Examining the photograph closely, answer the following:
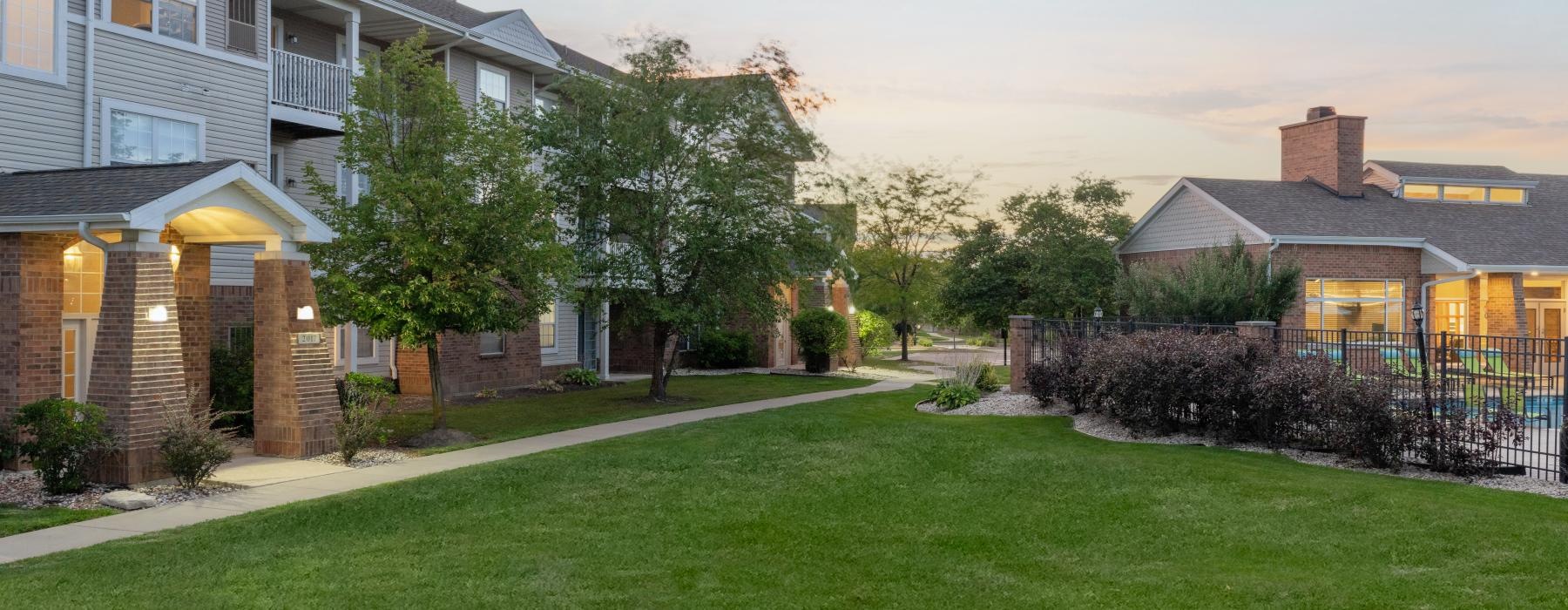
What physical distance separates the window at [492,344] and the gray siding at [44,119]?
9.69 meters

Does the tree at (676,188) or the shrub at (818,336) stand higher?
the tree at (676,188)

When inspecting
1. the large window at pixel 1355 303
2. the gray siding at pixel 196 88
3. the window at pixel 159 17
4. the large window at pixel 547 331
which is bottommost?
the large window at pixel 547 331

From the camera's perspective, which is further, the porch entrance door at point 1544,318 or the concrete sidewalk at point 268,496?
the porch entrance door at point 1544,318

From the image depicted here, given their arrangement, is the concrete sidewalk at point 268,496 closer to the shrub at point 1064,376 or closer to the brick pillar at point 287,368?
the brick pillar at point 287,368

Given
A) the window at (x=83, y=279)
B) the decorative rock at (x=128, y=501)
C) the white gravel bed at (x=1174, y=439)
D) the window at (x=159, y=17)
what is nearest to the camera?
the decorative rock at (x=128, y=501)

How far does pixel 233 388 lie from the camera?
1513cm

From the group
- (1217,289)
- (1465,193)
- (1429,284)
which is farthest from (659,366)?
(1465,193)

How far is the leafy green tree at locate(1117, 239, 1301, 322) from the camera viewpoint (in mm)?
23344

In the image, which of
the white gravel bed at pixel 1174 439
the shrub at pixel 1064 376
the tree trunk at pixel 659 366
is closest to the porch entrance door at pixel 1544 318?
the white gravel bed at pixel 1174 439

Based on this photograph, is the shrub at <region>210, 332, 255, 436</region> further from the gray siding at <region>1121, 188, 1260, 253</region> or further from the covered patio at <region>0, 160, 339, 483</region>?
the gray siding at <region>1121, 188, 1260, 253</region>

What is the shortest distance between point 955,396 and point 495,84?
12.4m

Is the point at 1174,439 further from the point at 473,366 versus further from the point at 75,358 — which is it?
the point at 75,358

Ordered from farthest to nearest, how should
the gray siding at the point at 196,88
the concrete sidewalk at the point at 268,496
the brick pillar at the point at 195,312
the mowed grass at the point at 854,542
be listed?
the gray siding at the point at 196,88 < the brick pillar at the point at 195,312 < the concrete sidewalk at the point at 268,496 < the mowed grass at the point at 854,542

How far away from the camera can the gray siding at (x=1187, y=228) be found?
28.7 m
